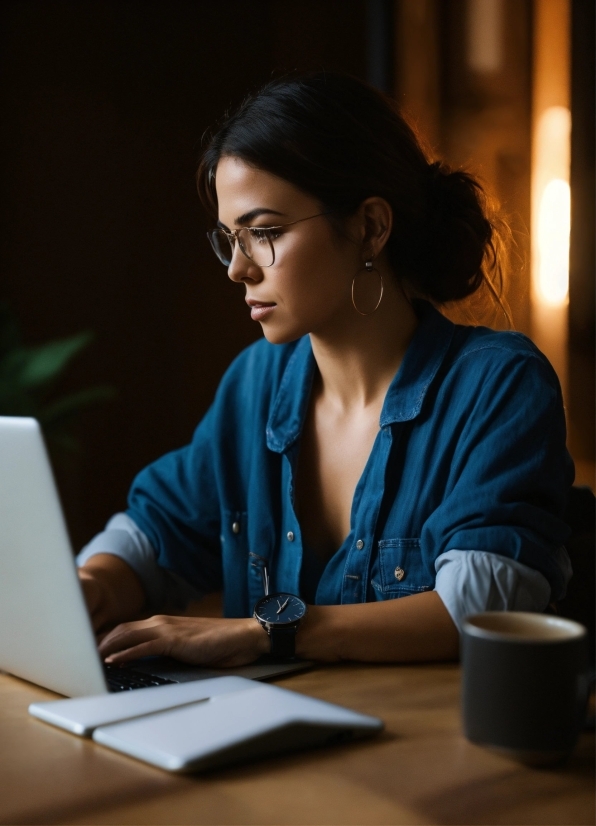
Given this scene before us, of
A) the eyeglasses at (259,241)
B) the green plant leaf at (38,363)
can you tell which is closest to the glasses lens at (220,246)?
the eyeglasses at (259,241)

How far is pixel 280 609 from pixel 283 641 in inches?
1.6

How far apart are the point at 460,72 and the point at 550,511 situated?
2683 millimetres

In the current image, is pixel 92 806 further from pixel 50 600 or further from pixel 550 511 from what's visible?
pixel 550 511

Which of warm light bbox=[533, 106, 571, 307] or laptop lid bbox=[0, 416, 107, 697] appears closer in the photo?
laptop lid bbox=[0, 416, 107, 697]

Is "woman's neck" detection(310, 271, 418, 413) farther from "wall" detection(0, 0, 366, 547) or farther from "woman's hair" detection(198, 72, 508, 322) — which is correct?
"wall" detection(0, 0, 366, 547)

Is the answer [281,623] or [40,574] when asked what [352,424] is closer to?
[281,623]

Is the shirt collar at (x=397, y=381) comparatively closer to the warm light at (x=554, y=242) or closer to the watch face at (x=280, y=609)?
the watch face at (x=280, y=609)

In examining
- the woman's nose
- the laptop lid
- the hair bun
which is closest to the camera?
the laptop lid

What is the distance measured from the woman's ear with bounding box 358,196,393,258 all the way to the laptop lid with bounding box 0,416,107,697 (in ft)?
2.50

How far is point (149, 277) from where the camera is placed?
3.77 metres

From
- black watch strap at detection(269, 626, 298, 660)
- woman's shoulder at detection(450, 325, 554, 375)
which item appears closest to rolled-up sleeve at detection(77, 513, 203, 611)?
black watch strap at detection(269, 626, 298, 660)

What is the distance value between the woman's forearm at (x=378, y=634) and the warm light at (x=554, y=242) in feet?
7.49

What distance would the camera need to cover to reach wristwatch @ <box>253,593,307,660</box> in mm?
1079

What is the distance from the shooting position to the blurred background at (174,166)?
323 centimetres
